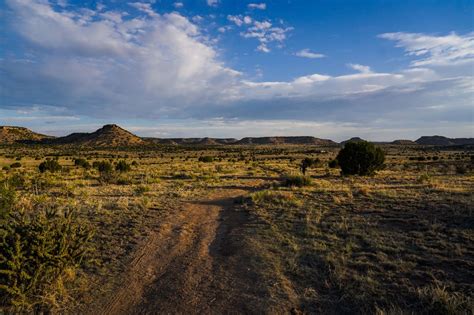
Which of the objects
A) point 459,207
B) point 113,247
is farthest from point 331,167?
point 113,247

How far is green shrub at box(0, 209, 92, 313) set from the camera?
587 centimetres

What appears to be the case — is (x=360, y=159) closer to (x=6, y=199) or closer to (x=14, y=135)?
(x=6, y=199)

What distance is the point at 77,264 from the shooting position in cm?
693

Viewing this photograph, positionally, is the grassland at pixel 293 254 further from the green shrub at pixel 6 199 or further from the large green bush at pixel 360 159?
the large green bush at pixel 360 159

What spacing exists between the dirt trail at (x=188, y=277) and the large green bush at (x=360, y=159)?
19.9m

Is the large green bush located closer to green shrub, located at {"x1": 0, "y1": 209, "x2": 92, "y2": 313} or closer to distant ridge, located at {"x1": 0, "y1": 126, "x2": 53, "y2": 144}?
green shrub, located at {"x1": 0, "y1": 209, "x2": 92, "y2": 313}

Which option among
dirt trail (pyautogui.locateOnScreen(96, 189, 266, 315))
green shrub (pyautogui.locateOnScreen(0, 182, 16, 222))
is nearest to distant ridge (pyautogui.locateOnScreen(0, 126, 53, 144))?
green shrub (pyautogui.locateOnScreen(0, 182, 16, 222))

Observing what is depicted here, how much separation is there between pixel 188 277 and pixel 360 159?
23.9 m

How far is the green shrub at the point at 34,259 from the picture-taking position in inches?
231

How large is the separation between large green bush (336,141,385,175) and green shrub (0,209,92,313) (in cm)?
2482

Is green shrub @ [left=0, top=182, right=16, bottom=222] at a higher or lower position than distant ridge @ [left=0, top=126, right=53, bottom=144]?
lower

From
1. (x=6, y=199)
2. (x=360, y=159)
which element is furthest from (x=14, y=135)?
(x=6, y=199)

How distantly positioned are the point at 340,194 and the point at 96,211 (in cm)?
1143

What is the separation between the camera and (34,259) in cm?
634
